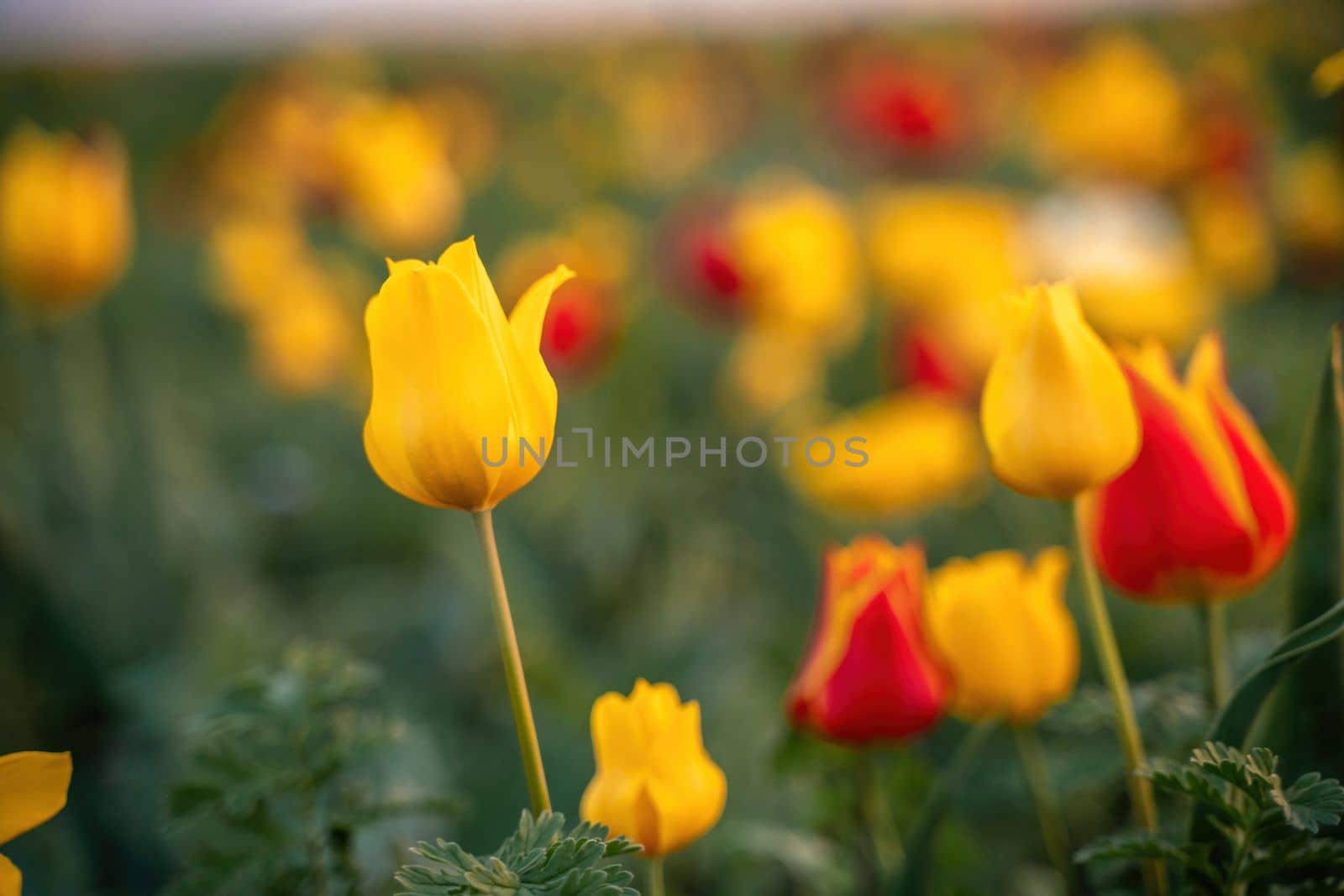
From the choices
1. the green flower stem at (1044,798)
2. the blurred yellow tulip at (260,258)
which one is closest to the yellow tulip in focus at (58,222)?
the blurred yellow tulip at (260,258)

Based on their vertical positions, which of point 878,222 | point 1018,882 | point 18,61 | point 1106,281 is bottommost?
point 1018,882

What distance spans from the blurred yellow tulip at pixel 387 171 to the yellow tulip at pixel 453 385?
1.14m

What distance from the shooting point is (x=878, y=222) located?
1775 millimetres

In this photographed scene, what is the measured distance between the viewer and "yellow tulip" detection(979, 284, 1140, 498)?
0.37m

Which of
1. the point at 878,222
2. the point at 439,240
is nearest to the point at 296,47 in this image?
the point at 439,240

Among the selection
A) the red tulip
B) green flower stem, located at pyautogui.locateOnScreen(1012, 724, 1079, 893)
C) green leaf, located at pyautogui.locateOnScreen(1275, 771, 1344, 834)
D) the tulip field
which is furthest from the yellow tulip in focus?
green leaf, located at pyautogui.locateOnScreen(1275, 771, 1344, 834)

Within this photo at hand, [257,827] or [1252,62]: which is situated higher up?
[1252,62]

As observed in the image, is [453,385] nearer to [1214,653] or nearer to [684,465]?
[1214,653]

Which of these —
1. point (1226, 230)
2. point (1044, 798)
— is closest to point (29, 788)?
point (1044, 798)

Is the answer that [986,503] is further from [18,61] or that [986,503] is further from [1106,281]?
[18,61]

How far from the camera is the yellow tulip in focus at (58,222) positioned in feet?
3.47

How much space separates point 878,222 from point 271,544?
108cm

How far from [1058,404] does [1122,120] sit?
139cm

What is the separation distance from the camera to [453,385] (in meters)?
0.34
